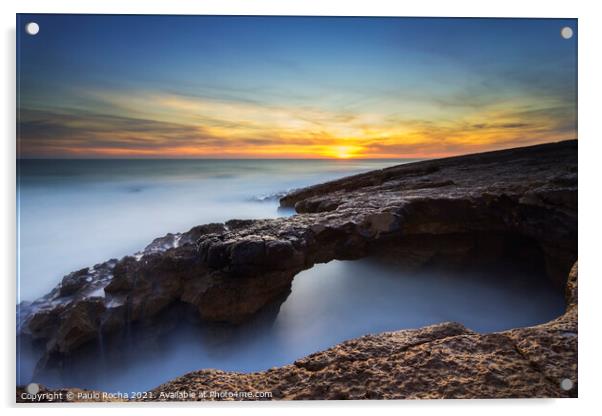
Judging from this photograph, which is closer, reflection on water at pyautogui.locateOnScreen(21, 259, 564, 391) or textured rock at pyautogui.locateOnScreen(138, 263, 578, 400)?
textured rock at pyautogui.locateOnScreen(138, 263, 578, 400)

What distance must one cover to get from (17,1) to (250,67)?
1.54m

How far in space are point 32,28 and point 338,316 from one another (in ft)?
9.18

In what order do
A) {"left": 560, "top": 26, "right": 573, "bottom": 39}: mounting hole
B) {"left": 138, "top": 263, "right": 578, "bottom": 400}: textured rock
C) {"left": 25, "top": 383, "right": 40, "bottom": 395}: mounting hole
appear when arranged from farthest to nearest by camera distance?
1. {"left": 560, "top": 26, "right": 573, "bottom": 39}: mounting hole
2. {"left": 25, "top": 383, "right": 40, "bottom": 395}: mounting hole
3. {"left": 138, "top": 263, "right": 578, "bottom": 400}: textured rock

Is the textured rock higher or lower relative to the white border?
lower

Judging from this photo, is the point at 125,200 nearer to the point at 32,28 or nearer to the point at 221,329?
the point at 221,329

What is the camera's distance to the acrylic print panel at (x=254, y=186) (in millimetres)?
2365

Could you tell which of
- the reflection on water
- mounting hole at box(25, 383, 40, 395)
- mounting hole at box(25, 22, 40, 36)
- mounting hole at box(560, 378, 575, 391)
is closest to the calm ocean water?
mounting hole at box(25, 383, 40, 395)

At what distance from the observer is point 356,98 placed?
252 centimetres

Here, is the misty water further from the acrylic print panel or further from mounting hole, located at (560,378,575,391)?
mounting hole, located at (560,378,575,391)

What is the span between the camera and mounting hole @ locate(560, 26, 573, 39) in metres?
2.48

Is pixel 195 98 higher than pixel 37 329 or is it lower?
→ higher

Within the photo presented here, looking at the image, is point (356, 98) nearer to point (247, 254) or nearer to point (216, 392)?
point (247, 254)

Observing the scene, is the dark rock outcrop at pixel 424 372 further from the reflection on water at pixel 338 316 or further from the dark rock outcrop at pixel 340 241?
the dark rock outcrop at pixel 340 241
